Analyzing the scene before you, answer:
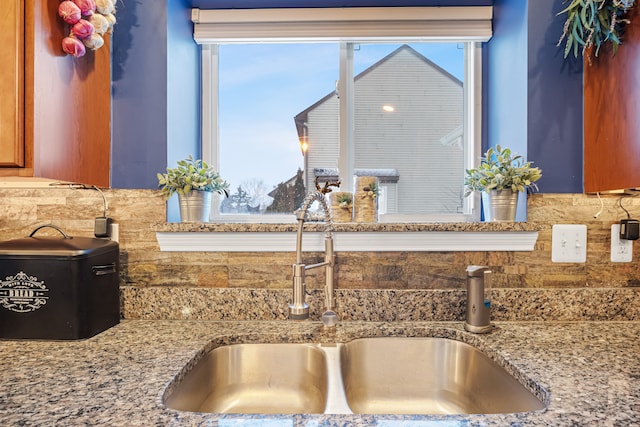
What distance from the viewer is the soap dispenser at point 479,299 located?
3.52ft

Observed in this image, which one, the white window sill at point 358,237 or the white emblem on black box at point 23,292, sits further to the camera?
the white window sill at point 358,237

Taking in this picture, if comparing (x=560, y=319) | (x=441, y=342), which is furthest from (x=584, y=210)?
(x=441, y=342)

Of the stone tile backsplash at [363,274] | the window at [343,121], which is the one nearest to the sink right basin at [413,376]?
Result: the stone tile backsplash at [363,274]

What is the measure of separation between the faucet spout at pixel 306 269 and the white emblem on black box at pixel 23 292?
0.67 meters

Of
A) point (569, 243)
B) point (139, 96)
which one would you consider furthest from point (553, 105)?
point (139, 96)

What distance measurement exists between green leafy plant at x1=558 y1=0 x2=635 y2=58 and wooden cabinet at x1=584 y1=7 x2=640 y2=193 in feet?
0.09

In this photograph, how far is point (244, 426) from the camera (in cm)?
64

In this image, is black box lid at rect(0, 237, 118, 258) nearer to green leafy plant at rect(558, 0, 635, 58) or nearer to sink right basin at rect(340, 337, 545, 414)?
sink right basin at rect(340, 337, 545, 414)

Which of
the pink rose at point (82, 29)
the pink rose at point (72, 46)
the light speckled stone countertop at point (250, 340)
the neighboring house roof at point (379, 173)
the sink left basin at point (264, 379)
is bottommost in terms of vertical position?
the sink left basin at point (264, 379)

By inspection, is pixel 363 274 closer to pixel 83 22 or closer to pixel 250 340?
pixel 250 340

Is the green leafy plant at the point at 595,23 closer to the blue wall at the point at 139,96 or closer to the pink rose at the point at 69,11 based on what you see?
the blue wall at the point at 139,96

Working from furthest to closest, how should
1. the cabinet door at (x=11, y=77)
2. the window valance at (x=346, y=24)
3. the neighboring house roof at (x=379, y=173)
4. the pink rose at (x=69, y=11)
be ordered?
the neighboring house roof at (x=379, y=173)
the window valance at (x=346, y=24)
the pink rose at (x=69, y=11)
the cabinet door at (x=11, y=77)

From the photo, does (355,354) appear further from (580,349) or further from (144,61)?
(144,61)

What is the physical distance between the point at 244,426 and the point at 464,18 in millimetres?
1529
